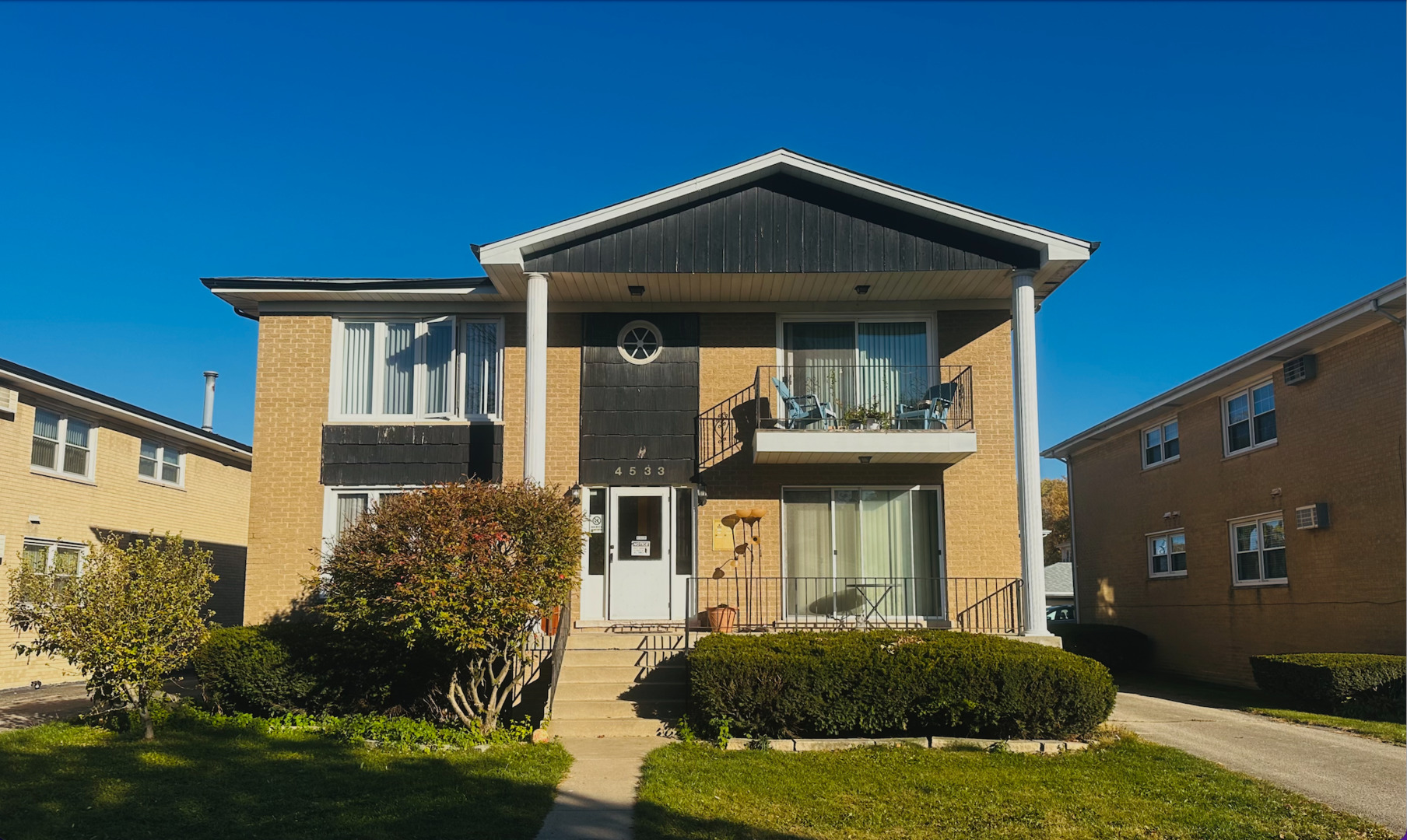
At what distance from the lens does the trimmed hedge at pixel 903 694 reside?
36.4ft

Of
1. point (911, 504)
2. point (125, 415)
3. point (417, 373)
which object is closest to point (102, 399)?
point (125, 415)

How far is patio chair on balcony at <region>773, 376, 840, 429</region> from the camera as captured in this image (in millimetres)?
14898

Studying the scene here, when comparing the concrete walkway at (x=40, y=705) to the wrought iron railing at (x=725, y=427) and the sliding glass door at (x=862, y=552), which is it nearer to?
the wrought iron railing at (x=725, y=427)

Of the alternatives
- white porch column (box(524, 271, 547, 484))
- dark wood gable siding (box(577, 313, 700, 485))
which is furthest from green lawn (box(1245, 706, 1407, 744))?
white porch column (box(524, 271, 547, 484))

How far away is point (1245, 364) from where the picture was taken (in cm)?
1828

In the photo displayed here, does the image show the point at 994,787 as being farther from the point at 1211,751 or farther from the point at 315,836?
the point at 315,836

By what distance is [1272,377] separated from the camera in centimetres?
1855

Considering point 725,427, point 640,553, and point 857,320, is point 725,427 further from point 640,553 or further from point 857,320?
point 857,320

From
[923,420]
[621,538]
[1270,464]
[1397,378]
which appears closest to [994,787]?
[923,420]

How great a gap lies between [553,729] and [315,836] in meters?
4.69

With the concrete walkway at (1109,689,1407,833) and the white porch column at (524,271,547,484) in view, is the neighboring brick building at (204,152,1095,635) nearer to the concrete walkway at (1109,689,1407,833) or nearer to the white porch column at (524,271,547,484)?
the white porch column at (524,271,547,484)

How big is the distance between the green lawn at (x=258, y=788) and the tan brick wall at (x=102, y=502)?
21.7 ft

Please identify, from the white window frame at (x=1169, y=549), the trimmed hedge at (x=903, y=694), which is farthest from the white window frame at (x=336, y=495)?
the white window frame at (x=1169, y=549)

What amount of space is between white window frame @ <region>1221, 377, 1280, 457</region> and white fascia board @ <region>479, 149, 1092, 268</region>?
6.66 m
